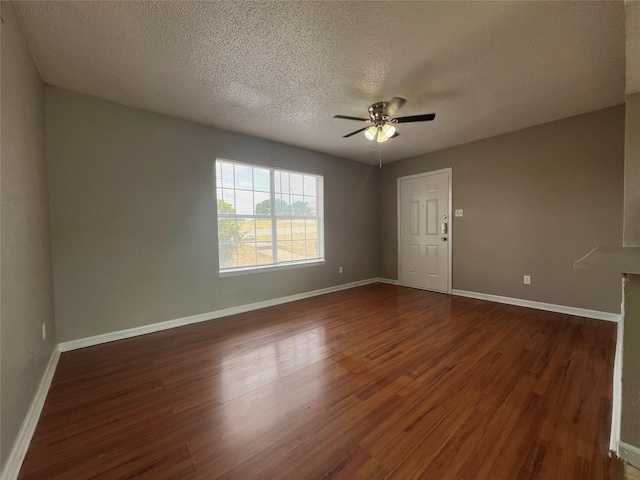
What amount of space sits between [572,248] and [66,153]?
5633 mm

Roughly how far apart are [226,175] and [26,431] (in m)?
2.82

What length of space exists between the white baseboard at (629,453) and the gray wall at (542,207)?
257cm

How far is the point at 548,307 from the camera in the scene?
11.1ft

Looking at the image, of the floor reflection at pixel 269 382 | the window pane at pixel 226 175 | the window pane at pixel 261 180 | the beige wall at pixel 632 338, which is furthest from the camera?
the window pane at pixel 261 180

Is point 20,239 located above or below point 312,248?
above

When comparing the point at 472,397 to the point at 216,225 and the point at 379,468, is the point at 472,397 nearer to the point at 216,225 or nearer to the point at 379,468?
the point at 379,468

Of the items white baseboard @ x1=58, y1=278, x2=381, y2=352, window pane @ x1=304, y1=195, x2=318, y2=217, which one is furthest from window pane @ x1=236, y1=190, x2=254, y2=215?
white baseboard @ x1=58, y1=278, x2=381, y2=352

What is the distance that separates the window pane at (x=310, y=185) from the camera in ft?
14.4

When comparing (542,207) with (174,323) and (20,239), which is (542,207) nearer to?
(174,323)

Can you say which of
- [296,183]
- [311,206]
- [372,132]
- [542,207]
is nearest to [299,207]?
[311,206]

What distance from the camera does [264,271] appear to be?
379 cm

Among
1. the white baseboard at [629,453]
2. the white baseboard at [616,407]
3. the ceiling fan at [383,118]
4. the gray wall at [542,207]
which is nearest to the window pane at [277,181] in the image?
the ceiling fan at [383,118]

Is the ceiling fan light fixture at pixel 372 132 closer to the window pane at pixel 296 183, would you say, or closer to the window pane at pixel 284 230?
the window pane at pixel 296 183

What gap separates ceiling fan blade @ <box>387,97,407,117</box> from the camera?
259 centimetres
